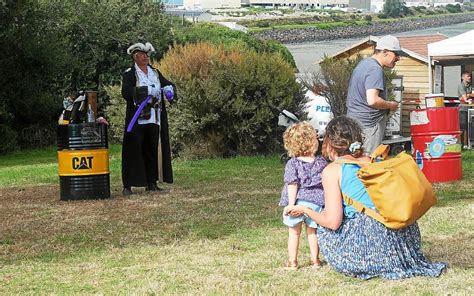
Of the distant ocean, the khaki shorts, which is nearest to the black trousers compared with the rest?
the khaki shorts

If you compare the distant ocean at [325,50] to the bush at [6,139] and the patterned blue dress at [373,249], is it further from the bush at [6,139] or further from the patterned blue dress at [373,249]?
the patterned blue dress at [373,249]

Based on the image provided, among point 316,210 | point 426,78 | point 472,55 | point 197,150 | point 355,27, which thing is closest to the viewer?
point 316,210

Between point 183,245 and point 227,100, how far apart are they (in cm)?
1006

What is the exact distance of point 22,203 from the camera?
12.0m

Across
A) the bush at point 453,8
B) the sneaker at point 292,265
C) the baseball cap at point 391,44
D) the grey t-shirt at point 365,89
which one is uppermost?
the bush at point 453,8

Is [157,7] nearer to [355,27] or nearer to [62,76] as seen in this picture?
[62,76]

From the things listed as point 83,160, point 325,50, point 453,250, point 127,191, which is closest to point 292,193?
point 453,250

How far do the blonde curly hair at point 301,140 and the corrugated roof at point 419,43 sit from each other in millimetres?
18114

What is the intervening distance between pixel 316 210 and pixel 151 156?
558 cm

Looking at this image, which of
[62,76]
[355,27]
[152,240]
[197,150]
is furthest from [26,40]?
[355,27]

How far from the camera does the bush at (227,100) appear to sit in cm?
1828

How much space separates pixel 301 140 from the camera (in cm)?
699

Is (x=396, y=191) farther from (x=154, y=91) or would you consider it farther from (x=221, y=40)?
(x=221, y=40)

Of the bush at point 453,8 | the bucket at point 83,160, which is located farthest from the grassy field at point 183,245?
the bush at point 453,8
